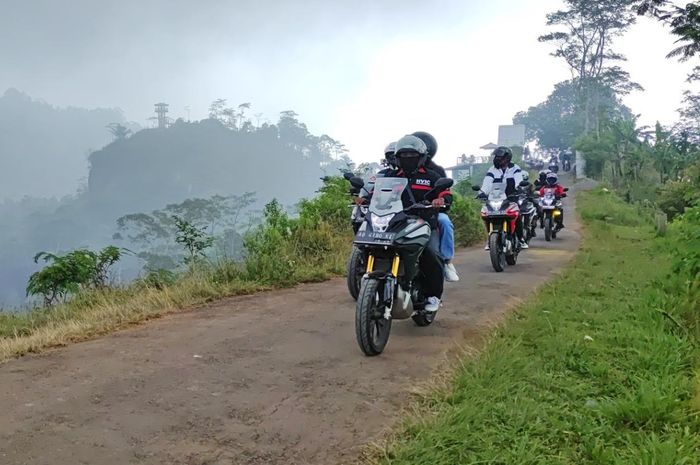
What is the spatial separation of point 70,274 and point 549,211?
10218 millimetres

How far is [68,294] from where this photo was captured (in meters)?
6.41

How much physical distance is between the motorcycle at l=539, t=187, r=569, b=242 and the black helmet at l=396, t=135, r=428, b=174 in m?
8.98

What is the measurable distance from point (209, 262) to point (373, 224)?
3578 millimetres

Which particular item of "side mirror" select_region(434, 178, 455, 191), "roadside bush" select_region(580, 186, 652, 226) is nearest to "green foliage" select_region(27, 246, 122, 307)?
"side mirror" select_region(434, 178, 455, 191)

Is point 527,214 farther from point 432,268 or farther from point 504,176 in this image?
point 432,268

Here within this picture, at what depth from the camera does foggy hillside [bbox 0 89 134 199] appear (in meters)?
114

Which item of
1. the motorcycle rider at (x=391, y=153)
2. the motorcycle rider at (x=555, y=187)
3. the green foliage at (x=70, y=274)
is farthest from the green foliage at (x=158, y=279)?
the motorcycle rider at (x=555, y=187)

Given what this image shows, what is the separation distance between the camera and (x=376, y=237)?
14.0 ft

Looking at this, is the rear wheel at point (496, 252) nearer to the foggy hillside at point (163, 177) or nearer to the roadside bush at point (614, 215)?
the roadside bush at point (614, 215)

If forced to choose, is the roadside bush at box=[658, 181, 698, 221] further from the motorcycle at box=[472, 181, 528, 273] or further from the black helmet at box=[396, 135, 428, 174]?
the black helmet at box=[396, 135, 428, 174]

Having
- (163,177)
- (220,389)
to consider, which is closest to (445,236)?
(220,389)

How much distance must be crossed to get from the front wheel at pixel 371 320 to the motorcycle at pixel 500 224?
4438 millimetres

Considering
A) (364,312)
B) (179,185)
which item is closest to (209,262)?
(364,312)

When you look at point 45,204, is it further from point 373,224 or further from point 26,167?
point 373,224
